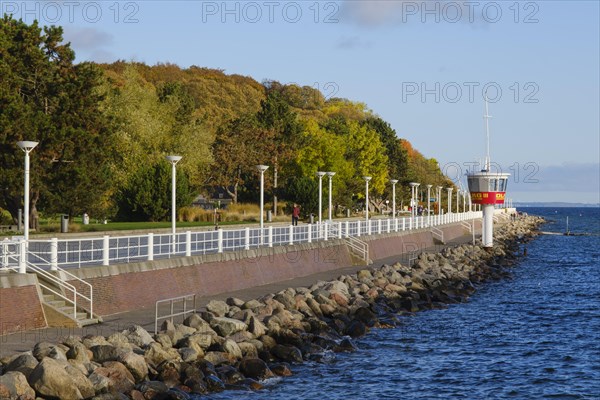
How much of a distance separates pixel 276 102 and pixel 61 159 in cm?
5598

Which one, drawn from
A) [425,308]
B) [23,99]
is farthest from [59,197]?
[425,308]

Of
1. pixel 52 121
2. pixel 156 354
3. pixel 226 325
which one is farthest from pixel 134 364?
pixel 52 121

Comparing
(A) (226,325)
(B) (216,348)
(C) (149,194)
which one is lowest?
(B) (216,348)

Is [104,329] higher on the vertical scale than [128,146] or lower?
lower

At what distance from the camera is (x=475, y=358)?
25.4 m

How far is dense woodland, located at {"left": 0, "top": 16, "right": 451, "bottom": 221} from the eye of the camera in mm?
50531

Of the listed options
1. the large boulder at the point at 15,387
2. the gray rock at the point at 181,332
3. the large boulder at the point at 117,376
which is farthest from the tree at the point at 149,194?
the large boulder at the point at 15,387

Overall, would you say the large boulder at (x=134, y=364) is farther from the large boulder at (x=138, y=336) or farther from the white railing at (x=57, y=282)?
the white railing at (x=57, y=282)

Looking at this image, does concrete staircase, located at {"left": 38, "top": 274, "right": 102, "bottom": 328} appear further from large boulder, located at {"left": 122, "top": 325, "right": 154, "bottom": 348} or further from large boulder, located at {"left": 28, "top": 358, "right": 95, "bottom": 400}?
large boulder, located at {"left": 28, "top": 358, "right": 95, "bottom": 400}

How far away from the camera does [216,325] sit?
2186 cm

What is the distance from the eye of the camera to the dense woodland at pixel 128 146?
50531mm

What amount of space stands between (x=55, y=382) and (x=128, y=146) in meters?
57.8

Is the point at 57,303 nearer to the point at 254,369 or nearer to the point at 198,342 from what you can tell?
the point at 198,342

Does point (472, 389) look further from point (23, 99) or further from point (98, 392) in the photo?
point (23, 99)
